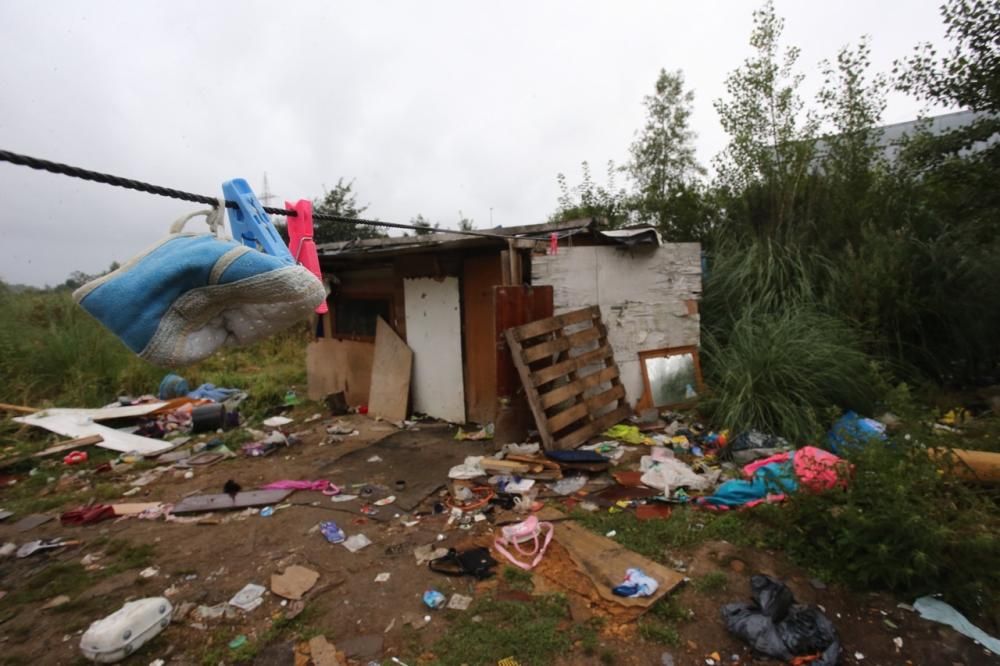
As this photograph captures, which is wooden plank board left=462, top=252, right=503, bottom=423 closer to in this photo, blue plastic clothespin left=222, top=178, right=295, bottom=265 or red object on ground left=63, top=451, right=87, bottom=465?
blue plastic clothespin left=222, top=178, right=295, bottom=265

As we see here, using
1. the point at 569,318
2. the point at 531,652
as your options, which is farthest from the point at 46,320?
the point at 531,652

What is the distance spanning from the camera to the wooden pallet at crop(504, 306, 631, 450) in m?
4.61

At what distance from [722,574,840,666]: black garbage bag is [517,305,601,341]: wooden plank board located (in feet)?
9.41

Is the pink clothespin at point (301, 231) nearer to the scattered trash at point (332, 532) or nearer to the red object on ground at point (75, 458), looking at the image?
the scattered trash at point (332, 532)

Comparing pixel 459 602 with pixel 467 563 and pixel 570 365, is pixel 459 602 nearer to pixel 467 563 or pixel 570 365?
pixel 467 563

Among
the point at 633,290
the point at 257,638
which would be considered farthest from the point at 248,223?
the point at 633,290

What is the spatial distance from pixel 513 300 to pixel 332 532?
2.70m

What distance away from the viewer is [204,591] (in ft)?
9.62

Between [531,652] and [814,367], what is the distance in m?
4.18

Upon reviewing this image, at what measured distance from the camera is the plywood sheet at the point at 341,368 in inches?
301

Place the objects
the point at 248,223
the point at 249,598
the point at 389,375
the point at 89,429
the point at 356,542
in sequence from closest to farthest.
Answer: the point at 248,223 → the point at 249,598 → the point at 356,542 → the point at 89,429 → the point at 389,375

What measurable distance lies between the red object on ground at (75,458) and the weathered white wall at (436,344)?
411cm

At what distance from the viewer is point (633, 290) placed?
5.68m

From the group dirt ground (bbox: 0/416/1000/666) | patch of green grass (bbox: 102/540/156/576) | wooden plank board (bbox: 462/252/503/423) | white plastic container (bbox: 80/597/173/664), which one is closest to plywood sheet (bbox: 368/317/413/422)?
wooden plank board (bbox: 462/252/503/423)
